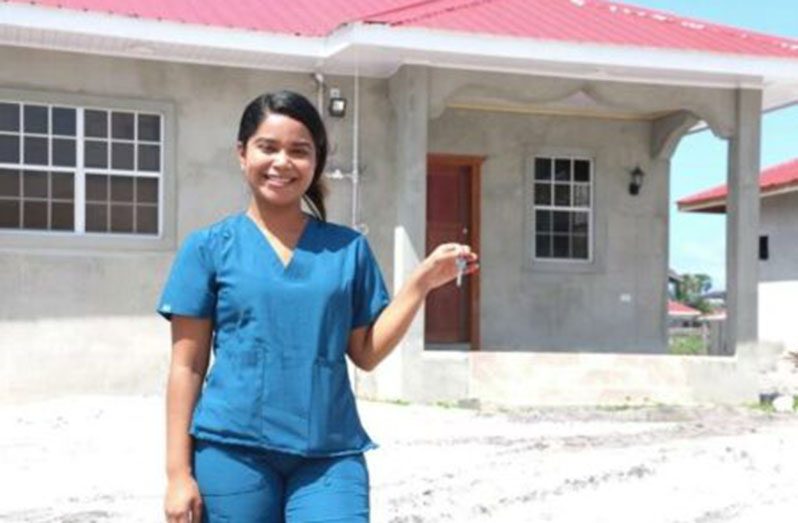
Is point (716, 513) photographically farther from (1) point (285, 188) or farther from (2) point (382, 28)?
(2) point (382, 28)

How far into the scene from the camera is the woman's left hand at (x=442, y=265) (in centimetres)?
281

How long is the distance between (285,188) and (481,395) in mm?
9099

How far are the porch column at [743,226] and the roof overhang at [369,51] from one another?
0.42 m

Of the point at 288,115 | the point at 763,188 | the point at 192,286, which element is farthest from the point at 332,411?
the point at 763,188

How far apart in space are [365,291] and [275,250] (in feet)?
0.87

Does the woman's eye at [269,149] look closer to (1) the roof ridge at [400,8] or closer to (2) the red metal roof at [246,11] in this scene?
(2) the red metal roof at [246,11]

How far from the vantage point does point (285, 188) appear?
2.81m

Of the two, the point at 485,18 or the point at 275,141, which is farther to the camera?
the point at 485,18

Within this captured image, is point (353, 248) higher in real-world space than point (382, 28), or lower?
lower

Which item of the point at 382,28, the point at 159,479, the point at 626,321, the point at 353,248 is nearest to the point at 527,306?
the point at 626,321

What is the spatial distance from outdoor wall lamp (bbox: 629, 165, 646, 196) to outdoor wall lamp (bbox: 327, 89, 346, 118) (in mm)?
4652

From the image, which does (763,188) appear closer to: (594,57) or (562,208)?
(562,208)

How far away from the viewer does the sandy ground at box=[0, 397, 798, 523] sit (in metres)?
6.46

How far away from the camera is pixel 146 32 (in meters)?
11.0
